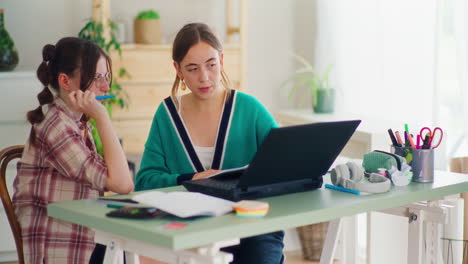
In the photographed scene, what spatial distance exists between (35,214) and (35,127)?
235mm

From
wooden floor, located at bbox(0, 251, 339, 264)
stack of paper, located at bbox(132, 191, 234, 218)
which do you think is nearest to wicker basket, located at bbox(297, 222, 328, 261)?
wooden floor, located at bbox(0, 251, 339, 264)

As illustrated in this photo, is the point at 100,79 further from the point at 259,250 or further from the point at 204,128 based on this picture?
the point at 259,250

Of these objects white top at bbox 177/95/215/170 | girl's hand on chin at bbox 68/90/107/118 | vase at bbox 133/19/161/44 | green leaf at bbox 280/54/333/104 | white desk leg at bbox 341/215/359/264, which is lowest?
white desk leg at bbox 341/215/359/264

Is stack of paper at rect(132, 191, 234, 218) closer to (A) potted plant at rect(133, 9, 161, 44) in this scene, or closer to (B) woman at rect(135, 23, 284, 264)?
(B) woman at rect(135, 23, 284, 264)

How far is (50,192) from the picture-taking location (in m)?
1.96

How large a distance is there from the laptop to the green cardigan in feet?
1.19

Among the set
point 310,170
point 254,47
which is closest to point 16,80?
point 254,47

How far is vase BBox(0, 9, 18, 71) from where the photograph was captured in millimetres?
3572

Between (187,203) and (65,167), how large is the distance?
0.44m

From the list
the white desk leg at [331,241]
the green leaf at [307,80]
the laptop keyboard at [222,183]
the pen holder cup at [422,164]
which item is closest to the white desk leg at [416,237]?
the pen holder cup at [422,164]

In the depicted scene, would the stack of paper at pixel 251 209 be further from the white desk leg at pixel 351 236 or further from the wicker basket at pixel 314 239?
the wicker basket at pixel 314 239

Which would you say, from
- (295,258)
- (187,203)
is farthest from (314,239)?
(187,203)

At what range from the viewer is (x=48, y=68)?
2062mm

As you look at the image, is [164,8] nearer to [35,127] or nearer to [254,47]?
[254,47]
